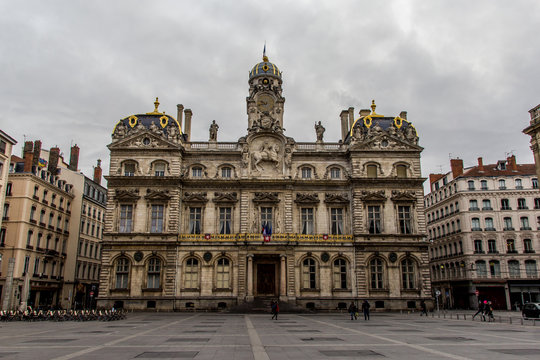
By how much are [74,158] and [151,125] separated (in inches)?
941

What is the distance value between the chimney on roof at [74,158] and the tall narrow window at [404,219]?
4784 centimetres

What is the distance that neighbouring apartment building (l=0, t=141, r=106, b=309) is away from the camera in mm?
49938

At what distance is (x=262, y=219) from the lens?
159ft

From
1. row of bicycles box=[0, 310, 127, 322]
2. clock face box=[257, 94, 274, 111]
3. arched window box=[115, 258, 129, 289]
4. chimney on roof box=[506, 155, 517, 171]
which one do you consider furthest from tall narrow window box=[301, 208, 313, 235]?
chimney on roof box=[506, 155, 517, 171]

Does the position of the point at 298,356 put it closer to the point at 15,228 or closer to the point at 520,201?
the point at 15,228

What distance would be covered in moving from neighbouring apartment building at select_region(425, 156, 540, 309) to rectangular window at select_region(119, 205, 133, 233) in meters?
43.6

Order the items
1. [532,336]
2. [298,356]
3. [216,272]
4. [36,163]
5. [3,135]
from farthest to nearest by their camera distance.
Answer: [36,163] < [216,272] < [3,135] < [532,336] < [298,356]

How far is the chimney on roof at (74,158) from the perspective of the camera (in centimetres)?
6650

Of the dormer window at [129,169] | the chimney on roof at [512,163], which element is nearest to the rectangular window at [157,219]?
the dormer window at [129,169]

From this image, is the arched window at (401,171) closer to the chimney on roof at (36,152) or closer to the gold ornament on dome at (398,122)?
the gold ornament on dome at (398,122)

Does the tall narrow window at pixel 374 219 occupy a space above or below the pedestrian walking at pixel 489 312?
above

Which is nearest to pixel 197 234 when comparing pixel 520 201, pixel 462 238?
pixel 462 238

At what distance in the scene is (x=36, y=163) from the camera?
5522cm

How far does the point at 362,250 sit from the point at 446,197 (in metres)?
30.2
